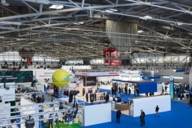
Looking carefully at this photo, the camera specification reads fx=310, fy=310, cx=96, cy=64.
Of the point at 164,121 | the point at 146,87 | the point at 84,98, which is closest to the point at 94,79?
the point at 84,98

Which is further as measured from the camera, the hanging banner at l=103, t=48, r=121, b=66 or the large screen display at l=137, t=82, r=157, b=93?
the large screen display at l=137, t=82, r=157, b=93

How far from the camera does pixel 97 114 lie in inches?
823

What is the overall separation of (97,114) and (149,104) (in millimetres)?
5721

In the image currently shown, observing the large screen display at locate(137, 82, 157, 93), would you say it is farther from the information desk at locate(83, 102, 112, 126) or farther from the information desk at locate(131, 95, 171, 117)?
the information desk at locate(83, 102, 112, 126)

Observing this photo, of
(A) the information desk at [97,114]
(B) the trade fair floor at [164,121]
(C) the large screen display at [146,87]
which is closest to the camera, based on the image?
(A) the information desk at [97,114]

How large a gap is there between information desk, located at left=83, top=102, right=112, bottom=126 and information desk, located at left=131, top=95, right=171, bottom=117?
302 centimetres

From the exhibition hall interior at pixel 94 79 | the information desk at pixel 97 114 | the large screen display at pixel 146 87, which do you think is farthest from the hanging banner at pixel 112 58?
the large screen display at pixel 146 87

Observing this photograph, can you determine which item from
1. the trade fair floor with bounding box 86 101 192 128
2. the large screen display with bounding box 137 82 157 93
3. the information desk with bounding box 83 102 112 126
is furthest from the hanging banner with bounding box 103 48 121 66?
the large screen display with bounding box 137 82 157 93

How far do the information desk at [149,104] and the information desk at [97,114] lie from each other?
302 centimetres

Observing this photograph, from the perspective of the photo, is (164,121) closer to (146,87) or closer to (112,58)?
(112,58)

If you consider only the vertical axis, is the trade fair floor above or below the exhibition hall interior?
below

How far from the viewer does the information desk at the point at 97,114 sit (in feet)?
66.6

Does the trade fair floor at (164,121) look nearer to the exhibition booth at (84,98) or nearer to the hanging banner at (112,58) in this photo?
the exhibition booth at (84,98)

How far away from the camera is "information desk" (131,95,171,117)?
78.3 ft
